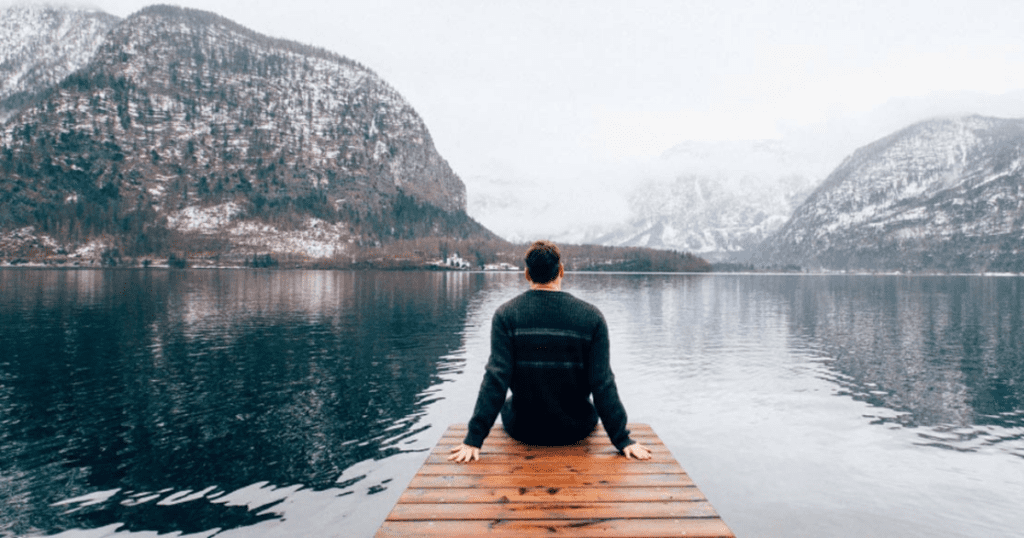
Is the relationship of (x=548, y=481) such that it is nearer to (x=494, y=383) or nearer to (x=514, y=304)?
(x=494, y=383)

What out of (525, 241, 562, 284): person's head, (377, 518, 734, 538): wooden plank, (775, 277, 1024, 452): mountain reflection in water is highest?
(525, 241, 562, 284): person's head

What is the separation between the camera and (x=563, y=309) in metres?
9.91

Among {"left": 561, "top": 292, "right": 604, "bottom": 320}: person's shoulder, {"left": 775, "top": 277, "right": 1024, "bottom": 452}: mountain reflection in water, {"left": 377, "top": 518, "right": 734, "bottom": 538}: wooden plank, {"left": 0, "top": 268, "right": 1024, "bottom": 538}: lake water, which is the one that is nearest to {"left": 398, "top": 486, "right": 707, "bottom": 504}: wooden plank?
{"left": 377, "top": 518, "right": 734, "bottom": 538}: wooden plank

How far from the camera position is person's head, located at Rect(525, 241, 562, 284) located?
9.91 metres

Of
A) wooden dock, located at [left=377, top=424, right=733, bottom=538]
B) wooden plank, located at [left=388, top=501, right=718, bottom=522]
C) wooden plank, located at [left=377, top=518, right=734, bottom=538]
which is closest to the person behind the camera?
wooden plank, located at [left=377, top=518, right=734, bottom=538]

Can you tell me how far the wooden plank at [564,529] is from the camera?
7.43 m

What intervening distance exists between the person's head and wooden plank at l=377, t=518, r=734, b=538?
408cm

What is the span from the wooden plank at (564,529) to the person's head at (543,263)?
4076mm

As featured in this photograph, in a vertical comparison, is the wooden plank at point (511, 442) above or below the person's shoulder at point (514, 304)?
below

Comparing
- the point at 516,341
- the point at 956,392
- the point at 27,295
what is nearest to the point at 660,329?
the point at 956,392

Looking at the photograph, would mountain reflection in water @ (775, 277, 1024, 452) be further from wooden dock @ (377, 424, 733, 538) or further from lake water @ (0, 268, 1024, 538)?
wooden dock @ (377, 424, 733, 538)

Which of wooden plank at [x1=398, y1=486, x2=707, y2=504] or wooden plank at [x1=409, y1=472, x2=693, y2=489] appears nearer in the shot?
wooden plank at [x1=398, y1=486, x2=707, y2=504]

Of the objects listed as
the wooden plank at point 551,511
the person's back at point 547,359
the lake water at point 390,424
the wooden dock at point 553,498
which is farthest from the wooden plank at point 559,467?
the lake water at point 390,424

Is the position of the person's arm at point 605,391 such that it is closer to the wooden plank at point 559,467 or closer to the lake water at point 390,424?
the wooden plank at point 559,467
